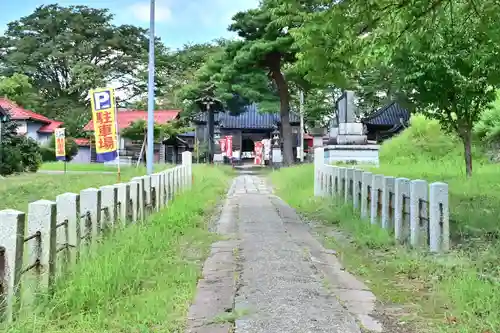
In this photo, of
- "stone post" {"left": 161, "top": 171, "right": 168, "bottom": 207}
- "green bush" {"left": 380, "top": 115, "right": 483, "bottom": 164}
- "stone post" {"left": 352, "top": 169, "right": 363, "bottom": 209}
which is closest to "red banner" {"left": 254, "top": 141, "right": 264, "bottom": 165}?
"green bush" {"left": 380, "top": 115, "right": 483, "bottom": 164}

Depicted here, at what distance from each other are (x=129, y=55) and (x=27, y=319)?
4433 centimetres

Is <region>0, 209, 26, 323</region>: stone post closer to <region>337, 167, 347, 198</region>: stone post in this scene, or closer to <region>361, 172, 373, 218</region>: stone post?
<region>361, 172, 373, 218</region>: stone post

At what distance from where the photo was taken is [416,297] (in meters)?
4.73

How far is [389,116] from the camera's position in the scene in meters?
36.7

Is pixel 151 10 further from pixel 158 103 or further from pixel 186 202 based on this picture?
pixel 158 103

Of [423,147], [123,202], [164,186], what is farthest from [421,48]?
[423,147]

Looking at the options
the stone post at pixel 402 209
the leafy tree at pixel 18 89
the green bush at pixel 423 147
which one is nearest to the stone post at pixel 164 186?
the stone post at pixel 402 209

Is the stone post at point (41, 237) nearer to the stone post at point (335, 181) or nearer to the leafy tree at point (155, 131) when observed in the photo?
the stone post at point (335, 181)

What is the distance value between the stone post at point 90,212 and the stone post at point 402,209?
395cm

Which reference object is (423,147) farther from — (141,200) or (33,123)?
(33,123)

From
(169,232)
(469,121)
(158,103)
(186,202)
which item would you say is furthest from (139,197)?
(158,103)

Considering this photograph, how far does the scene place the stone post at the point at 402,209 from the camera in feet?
22.5

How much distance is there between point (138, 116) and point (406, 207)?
37.3 m

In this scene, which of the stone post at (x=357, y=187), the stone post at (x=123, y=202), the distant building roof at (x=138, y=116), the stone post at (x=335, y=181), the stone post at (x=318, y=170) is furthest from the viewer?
the distant building roof at (x=138, y=116)
